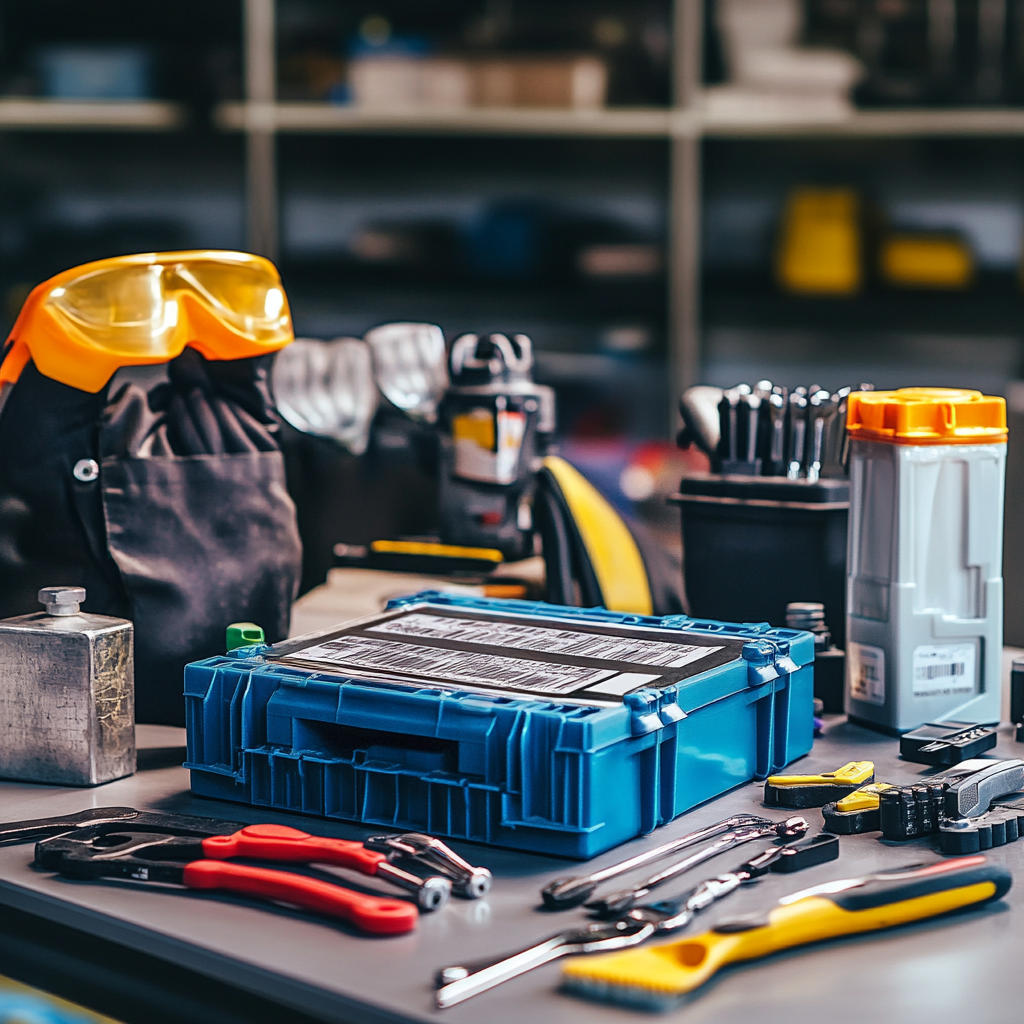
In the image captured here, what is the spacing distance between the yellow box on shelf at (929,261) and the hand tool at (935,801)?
8.07 ft

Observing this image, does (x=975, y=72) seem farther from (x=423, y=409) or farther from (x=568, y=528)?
(x=568, y=528)

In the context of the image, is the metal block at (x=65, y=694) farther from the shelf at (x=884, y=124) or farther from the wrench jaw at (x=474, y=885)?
the shelf at (x=884, y=124)

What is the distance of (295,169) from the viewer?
3.65 meters

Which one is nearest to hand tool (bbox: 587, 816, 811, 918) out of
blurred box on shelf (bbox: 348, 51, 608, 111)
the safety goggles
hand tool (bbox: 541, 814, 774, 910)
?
hand tool (bbox: 541, 814, 774, 910)

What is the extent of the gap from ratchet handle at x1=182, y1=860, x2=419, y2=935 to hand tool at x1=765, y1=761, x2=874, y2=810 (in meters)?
0.28

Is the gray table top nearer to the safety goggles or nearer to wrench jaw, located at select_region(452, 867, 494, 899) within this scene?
wrench jaw, located at select_region(452, 867, 494, 899)

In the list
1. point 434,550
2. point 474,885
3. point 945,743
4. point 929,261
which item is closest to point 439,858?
point 474,885

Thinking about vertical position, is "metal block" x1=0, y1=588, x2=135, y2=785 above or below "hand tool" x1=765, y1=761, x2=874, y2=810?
above

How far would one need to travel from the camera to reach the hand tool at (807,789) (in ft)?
2.83

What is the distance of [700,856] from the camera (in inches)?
29.9

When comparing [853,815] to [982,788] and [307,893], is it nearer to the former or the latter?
[982,788]

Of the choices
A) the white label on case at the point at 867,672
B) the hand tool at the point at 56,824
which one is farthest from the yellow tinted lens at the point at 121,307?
the white label on case at the point at 867,672

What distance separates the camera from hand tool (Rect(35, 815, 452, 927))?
724 mm

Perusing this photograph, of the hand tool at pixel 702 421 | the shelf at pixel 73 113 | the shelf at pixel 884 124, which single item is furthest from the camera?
the shelf at pixel 73 113
